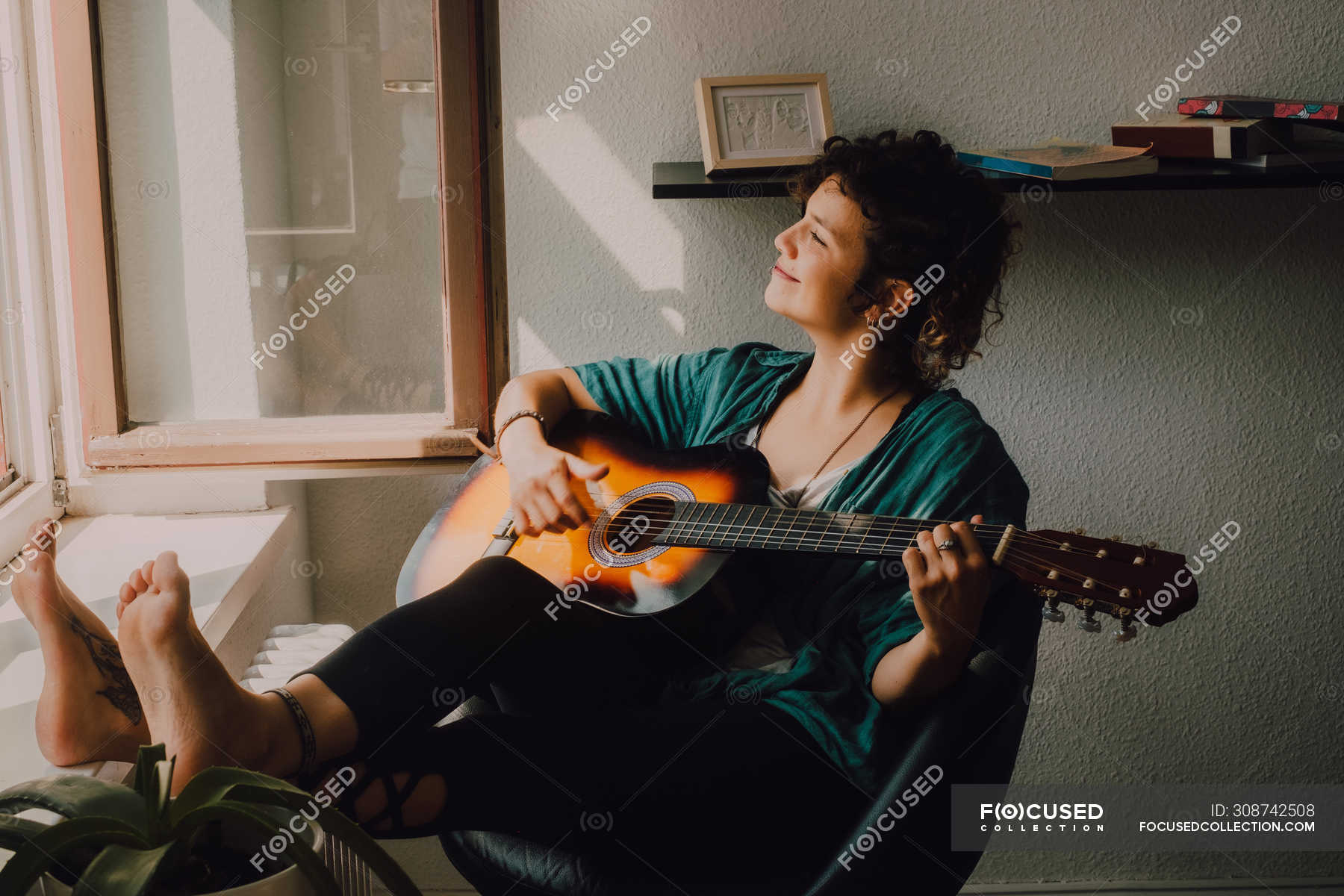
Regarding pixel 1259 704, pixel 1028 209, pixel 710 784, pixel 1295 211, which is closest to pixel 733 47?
pixel 1028 209

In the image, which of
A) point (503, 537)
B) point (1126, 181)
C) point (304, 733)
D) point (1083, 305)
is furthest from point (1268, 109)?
point (304, 733)

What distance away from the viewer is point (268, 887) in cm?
80

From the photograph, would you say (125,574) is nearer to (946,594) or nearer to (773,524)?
(773,524)

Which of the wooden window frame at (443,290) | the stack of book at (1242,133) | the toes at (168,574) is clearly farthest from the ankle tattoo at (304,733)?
the stack of book at (1242,133)

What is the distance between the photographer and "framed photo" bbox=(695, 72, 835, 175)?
1.62m

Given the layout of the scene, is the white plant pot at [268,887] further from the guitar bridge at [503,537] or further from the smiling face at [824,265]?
the smiling face at [824,265]

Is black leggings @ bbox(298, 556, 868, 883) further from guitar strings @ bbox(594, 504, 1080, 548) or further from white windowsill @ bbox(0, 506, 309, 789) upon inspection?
white windowsill @ bbox(0, 506, 309, 789)

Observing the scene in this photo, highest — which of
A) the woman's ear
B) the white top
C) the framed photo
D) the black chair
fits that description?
the framed photo

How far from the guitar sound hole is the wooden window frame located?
53cm

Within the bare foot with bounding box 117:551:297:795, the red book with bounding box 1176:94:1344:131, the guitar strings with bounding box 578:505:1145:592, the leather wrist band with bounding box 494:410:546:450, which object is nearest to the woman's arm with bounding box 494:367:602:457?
the leather wrist band with bounding box 494:410:546:450

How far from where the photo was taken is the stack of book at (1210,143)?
60.7 inches

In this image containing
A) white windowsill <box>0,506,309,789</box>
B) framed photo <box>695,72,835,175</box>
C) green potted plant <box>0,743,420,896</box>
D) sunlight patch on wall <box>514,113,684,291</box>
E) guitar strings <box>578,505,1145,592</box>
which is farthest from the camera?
sunlight patch on wall <box>514,113,684,291</box>

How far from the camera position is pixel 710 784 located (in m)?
1.21

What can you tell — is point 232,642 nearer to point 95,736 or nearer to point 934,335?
point 95,736
